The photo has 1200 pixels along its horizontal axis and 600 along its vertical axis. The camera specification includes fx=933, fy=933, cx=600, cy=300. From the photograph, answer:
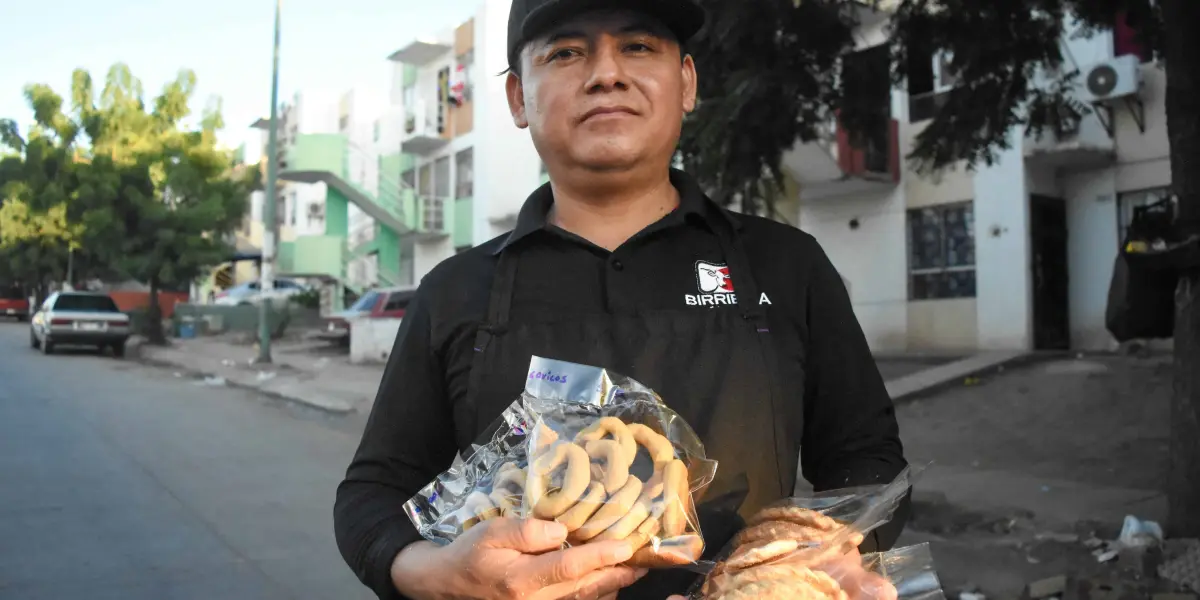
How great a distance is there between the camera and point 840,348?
5.35 feet

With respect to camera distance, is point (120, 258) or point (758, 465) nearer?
point (758, 465)

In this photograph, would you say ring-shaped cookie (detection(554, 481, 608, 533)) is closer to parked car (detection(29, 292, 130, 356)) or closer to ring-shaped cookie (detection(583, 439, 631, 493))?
ring-shaped cookie (detection(583, 439, 631, 493))

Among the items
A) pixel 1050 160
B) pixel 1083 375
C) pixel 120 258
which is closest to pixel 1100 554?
pixel 1083 375

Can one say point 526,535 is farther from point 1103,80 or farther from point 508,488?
point 1103,80

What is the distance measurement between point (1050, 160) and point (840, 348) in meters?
14.2

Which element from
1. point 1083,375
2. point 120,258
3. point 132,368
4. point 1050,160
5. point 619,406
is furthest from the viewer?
point 120,258

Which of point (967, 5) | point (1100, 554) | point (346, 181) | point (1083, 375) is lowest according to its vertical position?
point (1100, 554)

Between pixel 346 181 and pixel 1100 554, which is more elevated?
pixel 346 181

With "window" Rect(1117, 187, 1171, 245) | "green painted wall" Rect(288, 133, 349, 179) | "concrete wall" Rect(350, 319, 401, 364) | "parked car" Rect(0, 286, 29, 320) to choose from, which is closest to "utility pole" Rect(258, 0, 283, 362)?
"concrete wall" Rect(350, 319, 401, 364)

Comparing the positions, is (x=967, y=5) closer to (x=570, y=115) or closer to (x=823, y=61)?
(x=823, y=61)

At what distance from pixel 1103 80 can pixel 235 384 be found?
14662 mm

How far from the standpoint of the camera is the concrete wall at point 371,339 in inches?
787

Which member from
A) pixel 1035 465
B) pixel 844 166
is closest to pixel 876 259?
pixel 844 166

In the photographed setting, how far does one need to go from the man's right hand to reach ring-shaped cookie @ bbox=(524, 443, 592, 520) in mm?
27
